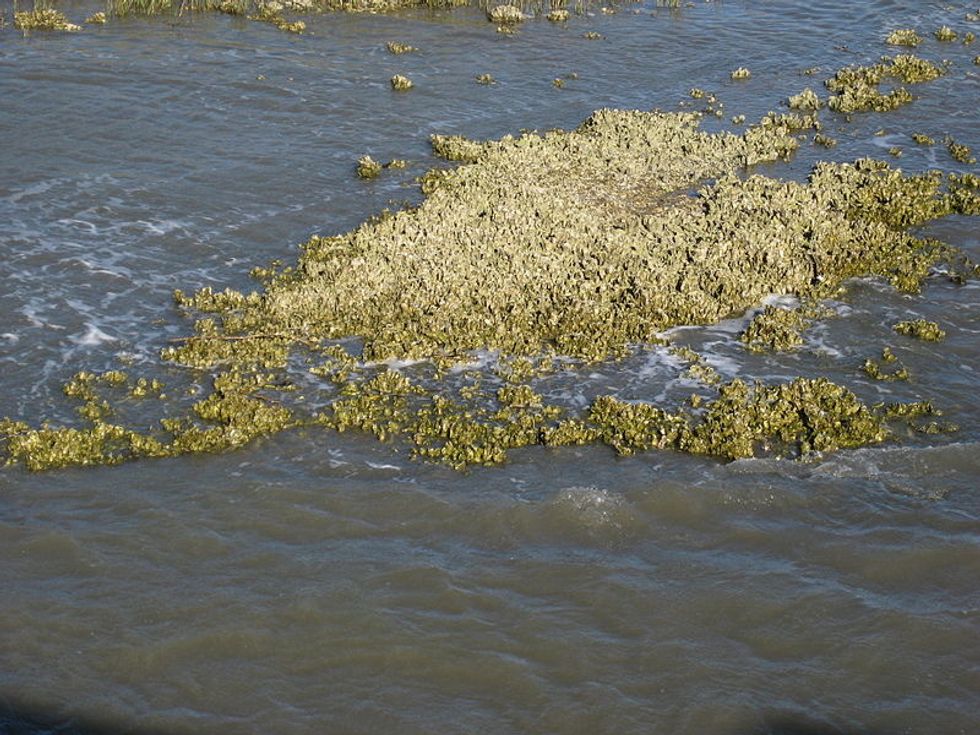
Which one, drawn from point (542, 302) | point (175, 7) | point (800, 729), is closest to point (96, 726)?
point (800, 729)

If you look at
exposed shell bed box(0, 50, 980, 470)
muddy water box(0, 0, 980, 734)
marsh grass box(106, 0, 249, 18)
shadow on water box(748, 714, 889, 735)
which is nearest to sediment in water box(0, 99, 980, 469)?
exposed shell bed box(0, 50, 980, 470)

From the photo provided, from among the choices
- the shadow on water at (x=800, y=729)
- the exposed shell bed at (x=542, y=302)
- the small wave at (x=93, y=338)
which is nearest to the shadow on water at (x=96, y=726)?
the shadow on water at (x=800, y=729)

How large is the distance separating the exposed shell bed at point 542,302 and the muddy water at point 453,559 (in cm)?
44

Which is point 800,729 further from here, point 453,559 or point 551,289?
point 551,289

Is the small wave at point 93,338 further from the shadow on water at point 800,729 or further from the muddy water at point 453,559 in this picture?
the shadow on water at point 800,729

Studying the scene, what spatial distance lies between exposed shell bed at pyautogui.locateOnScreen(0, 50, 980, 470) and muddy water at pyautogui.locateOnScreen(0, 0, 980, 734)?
1.43ft

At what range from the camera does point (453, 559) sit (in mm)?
12430

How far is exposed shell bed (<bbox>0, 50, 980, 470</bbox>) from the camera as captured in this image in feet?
47.2

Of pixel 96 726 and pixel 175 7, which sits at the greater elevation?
pixel 175 7

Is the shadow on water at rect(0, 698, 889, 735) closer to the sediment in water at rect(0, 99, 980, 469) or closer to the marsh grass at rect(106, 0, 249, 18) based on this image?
the sediment in water at rect(0, 99, 980, 469)

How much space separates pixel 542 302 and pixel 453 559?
5644 millimetres

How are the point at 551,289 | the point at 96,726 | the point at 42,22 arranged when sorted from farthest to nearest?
the point at 42,22, the point at 551,289, the point at 96,726

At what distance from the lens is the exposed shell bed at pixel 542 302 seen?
14391 mm

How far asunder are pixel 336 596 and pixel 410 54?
20.4 meters
